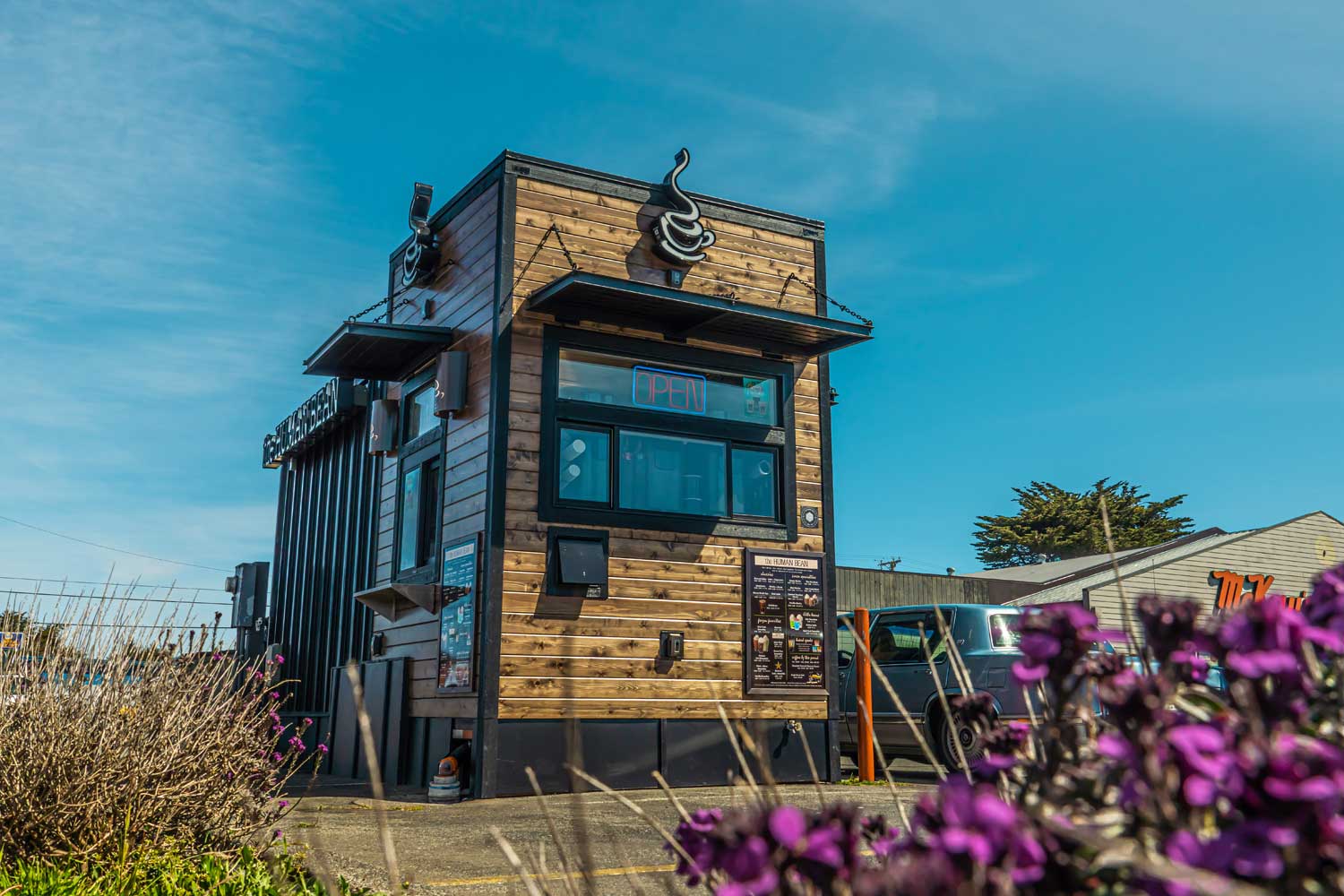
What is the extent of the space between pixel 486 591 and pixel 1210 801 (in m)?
8.97

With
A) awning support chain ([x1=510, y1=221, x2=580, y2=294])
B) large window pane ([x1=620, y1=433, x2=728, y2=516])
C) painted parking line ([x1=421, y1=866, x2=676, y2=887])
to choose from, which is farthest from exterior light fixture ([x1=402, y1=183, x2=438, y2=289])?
painted parking line ([x1=421, y1=866, x2=676, y2=887])

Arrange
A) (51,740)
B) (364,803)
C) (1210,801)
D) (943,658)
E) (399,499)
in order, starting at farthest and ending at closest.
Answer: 1. (399,499)
2. (943,658)
3. (364,803)
4. (51,740)
5. (1210,801)

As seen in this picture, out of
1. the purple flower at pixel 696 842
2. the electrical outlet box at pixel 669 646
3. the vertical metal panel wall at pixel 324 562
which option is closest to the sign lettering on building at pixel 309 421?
the vertical metal panel wall at pixel 324 562

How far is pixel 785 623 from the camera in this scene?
1115 cm

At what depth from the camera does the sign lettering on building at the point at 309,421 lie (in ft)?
48.8

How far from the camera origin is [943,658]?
11.4m

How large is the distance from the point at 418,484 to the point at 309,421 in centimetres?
482

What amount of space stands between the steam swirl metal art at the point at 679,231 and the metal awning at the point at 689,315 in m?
0.60

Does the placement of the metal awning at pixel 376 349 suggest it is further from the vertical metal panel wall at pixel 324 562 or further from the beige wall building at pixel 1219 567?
the beige wall building at pixel 1219 567

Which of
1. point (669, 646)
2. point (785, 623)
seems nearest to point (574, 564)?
point (669, 646)

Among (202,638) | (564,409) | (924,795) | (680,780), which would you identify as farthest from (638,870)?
(564,409)

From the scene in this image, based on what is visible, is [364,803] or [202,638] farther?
[364,803]

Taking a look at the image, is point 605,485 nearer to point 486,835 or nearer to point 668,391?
point 668,391

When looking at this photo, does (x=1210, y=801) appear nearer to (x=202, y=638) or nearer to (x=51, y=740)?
(x=51, y=740)
